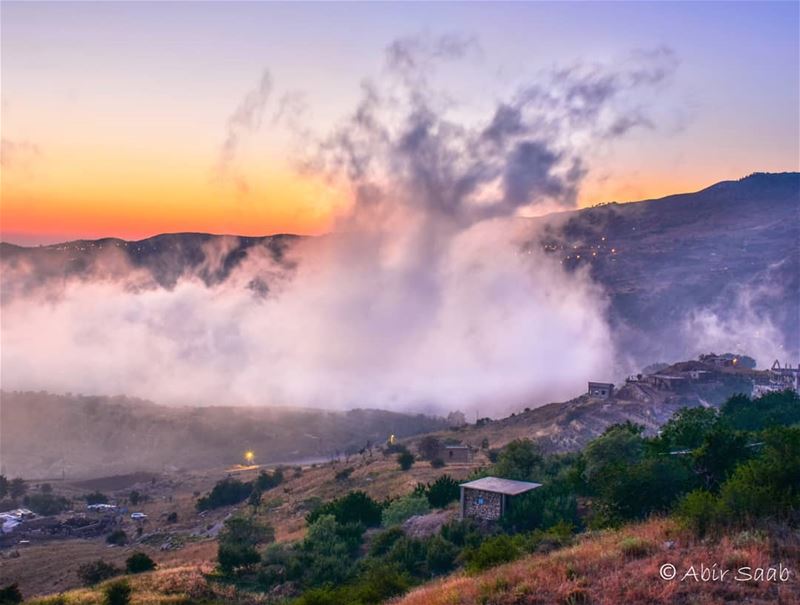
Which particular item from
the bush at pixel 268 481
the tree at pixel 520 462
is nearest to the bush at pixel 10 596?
the tree at pixel 520 462

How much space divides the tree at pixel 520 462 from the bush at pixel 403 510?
604 cm

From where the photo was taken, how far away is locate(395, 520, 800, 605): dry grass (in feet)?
42.2

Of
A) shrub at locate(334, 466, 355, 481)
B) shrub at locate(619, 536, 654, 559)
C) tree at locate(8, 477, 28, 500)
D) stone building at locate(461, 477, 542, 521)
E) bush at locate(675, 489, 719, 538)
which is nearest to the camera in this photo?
shrub at locate(619, 536, 654, 559)

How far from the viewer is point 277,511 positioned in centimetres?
5972

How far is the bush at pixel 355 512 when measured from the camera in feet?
137

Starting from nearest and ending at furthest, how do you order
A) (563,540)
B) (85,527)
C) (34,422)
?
1. (563,540)
2. (85,527)
3. (34,422)

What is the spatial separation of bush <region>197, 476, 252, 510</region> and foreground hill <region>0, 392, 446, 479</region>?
133 ft

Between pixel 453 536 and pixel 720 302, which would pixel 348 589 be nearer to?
pixel 453 536

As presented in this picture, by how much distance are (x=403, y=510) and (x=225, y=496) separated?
38.0m

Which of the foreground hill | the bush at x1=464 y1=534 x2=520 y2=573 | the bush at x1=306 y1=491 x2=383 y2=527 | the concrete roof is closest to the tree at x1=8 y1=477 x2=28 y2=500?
the foreground hill

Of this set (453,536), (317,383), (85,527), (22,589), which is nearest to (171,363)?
(317,383)

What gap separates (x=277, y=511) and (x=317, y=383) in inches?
4285

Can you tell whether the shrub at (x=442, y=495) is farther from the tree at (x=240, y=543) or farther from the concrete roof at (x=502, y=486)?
the tree at (x=240, y=543)

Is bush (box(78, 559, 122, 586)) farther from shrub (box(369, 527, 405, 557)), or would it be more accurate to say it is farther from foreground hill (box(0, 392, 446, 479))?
foreground hill (box(0, 392, 446, 479))
